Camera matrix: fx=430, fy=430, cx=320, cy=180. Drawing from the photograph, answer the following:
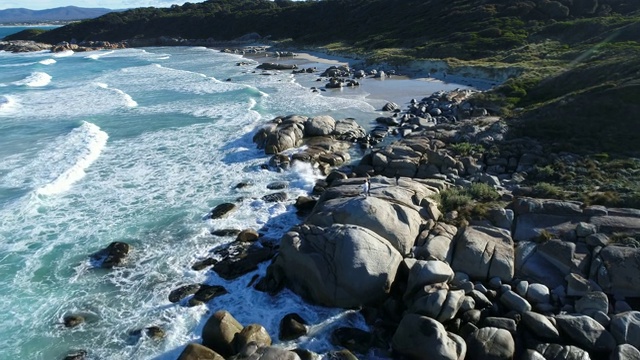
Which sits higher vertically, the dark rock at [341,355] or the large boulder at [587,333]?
the large boulder at [587,333]

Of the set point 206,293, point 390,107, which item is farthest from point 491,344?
point 390,107

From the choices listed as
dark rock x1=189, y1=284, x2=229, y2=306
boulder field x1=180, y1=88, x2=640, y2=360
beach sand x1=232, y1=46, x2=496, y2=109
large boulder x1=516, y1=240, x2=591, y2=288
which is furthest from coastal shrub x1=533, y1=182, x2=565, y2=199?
beach sand x1=232, y1=46, x2=496, y2=109

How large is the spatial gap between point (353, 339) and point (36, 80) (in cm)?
6728

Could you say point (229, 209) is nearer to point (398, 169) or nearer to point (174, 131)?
point (398, 169)

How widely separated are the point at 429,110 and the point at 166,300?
2771 cm

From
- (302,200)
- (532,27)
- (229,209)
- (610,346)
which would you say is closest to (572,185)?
(610,346)

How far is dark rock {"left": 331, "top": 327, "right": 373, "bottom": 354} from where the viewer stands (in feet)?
39.2

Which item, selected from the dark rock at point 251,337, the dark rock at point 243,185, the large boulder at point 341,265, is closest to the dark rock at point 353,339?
the large boulder at point 341,265

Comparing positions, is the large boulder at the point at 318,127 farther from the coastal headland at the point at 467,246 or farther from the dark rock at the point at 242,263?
the dark rock at the point at 242,263

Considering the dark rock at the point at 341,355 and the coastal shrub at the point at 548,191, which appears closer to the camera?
the dark rock at the point at 341,355

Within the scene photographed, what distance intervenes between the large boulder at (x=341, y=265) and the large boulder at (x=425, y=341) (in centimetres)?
183

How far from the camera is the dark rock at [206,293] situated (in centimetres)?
1448

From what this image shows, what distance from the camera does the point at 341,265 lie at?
13.4m

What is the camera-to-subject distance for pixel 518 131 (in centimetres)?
2545
